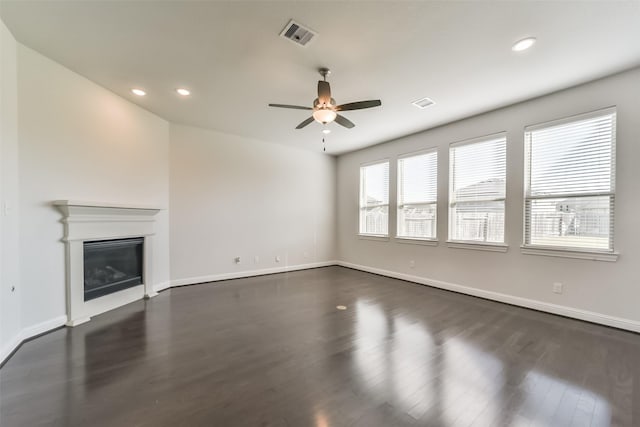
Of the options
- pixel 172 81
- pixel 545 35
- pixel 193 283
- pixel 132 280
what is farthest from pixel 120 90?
pixel 545 35

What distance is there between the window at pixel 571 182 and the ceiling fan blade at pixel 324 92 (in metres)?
2.98

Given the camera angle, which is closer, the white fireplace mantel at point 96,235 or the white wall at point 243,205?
the white fireplace mantel at point 96,235

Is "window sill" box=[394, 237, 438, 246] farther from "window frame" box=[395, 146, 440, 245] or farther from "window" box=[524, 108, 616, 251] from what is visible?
"window" box=[524, 108, 616, 251]

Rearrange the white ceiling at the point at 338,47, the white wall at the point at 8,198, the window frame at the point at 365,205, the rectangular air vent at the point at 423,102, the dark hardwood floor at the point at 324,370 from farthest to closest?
1. the window frame at the point at 365,205
2. the rectangular air vent at the point at 423,102
3. the white wall at the point at 8,198
4. the white ceiling at the point at 338,47
5. the dark hardwood floor at the point at 324,370

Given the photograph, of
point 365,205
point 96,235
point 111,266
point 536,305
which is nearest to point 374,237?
point 365,205

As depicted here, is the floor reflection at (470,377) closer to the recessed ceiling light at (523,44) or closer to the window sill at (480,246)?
the window sill at (480,246)

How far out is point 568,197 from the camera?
3.33 meters

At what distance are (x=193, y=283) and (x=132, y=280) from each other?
1.11 meters

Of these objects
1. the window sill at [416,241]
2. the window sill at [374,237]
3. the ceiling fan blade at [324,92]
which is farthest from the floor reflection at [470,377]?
the window sill at [374,237]

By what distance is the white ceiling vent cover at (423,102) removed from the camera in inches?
145

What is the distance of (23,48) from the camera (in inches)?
104

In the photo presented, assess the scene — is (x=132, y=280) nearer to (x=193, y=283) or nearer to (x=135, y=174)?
(x=193, y=283)

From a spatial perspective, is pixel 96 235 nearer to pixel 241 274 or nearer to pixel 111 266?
pixel 111 266

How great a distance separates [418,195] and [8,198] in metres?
5.57
